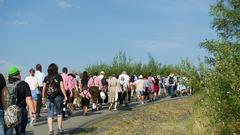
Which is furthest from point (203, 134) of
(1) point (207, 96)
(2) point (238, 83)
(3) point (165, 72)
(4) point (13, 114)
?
(3) point (165, 72)

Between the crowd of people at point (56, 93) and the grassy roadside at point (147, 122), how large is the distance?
134 cm

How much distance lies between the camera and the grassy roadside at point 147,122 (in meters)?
16.7

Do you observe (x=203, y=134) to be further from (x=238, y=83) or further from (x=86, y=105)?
(x=86, y=105)

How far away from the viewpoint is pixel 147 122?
66.7 feet

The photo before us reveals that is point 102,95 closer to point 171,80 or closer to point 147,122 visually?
point 147,122

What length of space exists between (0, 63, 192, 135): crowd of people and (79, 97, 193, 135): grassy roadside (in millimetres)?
1339

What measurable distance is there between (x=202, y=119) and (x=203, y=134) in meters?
1.17

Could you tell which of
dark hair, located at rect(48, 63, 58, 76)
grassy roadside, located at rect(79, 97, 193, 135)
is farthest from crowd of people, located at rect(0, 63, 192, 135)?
grassy roadside, located at rect(79, 97, 193, 135)

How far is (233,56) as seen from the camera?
12648 mm

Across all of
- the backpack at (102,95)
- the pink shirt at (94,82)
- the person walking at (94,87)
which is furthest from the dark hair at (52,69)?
the backpack at (102,95)

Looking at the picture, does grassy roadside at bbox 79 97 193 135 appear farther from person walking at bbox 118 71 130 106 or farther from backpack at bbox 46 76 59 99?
backpack at bbox 46 76 59 99

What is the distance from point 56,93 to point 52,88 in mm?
187

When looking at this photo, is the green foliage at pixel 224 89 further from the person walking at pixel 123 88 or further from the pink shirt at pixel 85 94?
the person walking at pixel 123 88

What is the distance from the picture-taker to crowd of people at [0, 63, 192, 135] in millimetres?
10203
